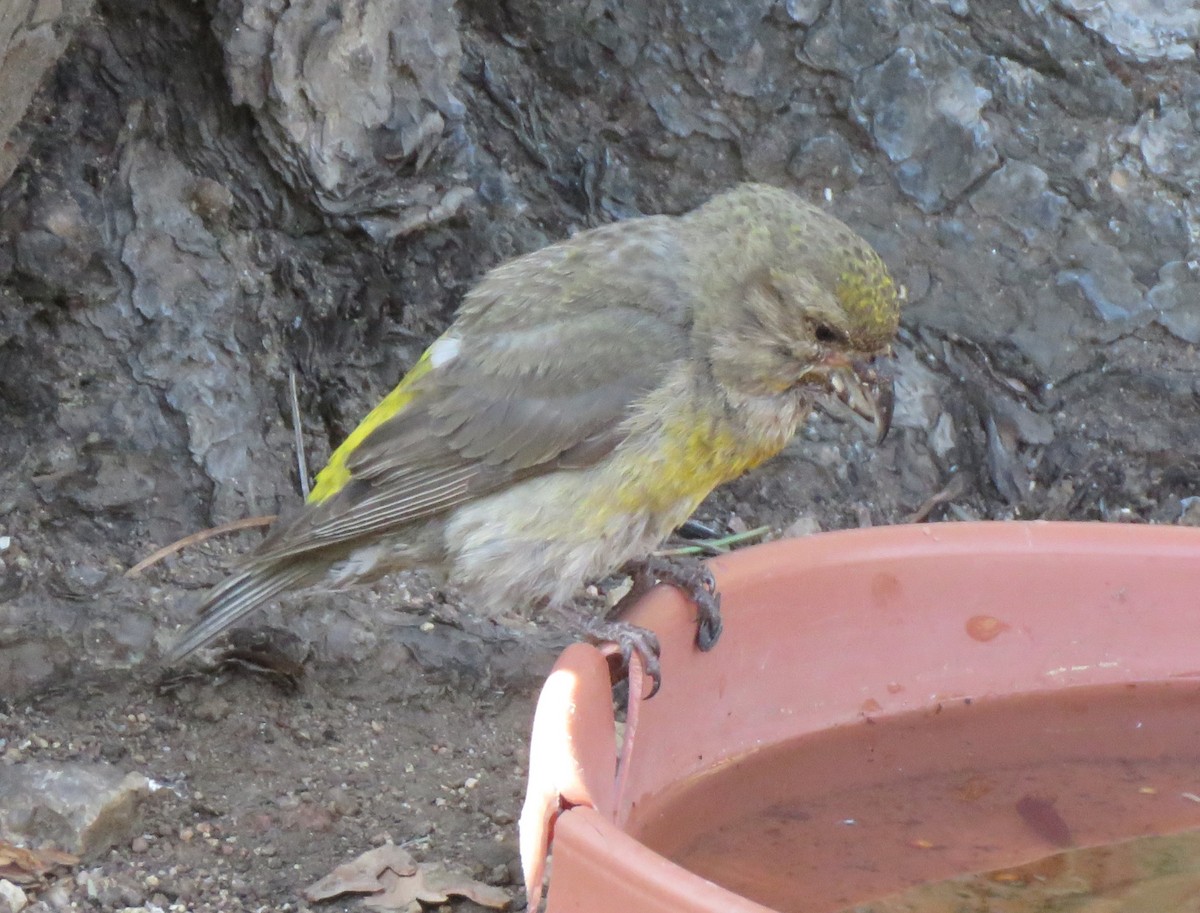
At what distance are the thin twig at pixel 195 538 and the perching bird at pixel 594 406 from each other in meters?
0.62

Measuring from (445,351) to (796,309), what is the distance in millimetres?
879

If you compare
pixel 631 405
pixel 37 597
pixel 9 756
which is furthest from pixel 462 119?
pixel 9 756

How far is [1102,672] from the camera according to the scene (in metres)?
2.89

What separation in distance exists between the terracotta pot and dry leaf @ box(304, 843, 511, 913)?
594 mm

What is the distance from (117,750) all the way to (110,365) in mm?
1094

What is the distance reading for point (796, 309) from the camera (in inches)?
119

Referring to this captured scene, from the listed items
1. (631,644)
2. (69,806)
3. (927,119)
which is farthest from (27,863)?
(927,119)

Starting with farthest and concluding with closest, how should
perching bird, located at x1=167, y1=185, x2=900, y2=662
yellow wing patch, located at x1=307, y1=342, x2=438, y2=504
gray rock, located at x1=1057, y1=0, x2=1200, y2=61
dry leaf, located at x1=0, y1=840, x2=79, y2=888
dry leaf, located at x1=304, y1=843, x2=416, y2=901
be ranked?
gray rock, located at x1=1057, y1=0, x2=1200, y2=61, yellow wing patch, located at x1=307, y1=342, x2=438, y2=504, perching bird, located at x1=167, y1=185, x2=900, y2=662, dry leaf, located at x1=304, y1=843, x2=416, y2=901, dry leaf, located at x1=0, y1=840, x2=79, y2=888

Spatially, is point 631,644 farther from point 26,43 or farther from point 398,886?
point 26,43

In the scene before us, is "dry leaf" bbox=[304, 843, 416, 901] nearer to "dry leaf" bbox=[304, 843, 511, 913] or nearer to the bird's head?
"dry leaf" bbox=[304, 843, 511, 913]

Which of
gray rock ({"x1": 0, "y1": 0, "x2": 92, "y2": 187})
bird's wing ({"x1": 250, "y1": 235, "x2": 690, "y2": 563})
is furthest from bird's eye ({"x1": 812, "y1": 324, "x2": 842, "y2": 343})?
gray rock ({"x1": 0, "y1": 0, "x2": 92, "y2": 187})

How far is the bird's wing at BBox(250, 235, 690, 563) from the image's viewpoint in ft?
10.1

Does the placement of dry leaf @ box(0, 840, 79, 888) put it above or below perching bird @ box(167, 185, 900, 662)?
below

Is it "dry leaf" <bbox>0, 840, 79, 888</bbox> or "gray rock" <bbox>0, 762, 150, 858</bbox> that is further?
"gray rock" <bbox>0, 762, 150, 858</bbox>
